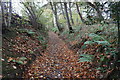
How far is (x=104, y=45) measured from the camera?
15.2 ft

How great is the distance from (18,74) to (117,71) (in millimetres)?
3475

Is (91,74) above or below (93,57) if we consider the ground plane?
below

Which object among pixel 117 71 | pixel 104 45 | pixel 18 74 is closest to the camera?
pixel 117 71

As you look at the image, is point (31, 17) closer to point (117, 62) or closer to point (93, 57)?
point (93, 57)

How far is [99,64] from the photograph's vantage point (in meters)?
4.23

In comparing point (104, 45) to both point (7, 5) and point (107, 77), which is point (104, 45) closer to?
point (107, 77)

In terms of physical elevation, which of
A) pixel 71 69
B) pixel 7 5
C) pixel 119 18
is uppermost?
pixel 7 5

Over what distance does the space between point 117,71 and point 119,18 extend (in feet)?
6.40

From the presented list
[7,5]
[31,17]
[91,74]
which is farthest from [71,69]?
[31,17]

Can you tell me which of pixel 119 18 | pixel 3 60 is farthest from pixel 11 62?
pixel 119 18

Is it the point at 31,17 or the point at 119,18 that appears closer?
the point at 119,18

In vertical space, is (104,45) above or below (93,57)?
above

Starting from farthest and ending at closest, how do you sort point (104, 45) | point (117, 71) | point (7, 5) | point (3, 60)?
1. point (7, 5)
2. point (104, 45)
3. point (3, 60)
4. point (117, 71)

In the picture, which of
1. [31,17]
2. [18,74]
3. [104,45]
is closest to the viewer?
A: [18,74]
